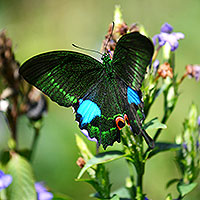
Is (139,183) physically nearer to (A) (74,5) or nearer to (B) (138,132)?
(B) (138,132)

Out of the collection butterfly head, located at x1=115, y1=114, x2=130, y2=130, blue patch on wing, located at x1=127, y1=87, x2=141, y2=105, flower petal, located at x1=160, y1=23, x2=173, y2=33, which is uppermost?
flower petal, located at x1=160, y1=23, x2=173, y2=33

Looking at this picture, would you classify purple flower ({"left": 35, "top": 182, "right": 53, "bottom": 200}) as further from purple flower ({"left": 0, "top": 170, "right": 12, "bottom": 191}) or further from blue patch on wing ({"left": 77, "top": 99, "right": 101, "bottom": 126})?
blue patch on wing ({"left": 77, "top": 99, "right": 101, "bottom": 126})

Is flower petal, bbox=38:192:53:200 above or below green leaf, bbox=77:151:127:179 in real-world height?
below

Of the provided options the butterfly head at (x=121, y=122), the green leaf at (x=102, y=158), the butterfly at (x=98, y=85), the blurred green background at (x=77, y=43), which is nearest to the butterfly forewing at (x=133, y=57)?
the butterfly at (x=98, y=85)

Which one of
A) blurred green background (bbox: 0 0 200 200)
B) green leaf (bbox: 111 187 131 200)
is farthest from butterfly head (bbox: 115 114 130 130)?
blurred green background (bbox: 0 0 200 200)

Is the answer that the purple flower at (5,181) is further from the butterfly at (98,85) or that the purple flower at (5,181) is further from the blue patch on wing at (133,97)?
the blue patch on wing at (133,97)

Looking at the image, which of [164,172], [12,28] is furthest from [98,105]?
[12,28]

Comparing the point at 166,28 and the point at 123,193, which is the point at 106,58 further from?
the point at 123,193
